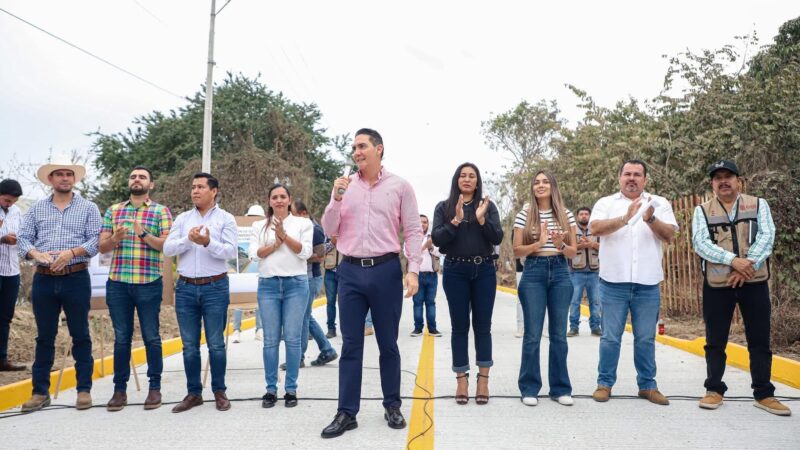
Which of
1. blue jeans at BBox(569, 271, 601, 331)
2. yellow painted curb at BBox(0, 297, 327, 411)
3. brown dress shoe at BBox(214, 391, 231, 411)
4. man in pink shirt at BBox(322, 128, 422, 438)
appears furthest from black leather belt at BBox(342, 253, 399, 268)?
blue jeans at BBox(569, 271, 601, 331)

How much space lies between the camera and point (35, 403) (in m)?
5.71

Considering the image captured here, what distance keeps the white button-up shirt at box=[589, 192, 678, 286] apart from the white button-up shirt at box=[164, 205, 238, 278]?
344 cm

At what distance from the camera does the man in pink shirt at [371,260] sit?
16.5 ft

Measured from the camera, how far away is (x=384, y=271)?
16.5ft

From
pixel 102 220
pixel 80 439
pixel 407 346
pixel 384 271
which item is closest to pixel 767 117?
pixel 407 346

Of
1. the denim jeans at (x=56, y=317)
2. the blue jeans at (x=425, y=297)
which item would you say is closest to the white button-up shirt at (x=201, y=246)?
the denim jeans at (x=56, y=317)

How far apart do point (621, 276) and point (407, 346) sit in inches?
177

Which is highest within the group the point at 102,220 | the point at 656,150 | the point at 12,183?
the point at 656,150

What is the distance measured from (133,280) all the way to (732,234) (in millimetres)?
5258

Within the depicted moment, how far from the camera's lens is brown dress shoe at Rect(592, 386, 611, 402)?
578 cm

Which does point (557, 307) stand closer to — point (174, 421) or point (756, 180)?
point (174, 421)

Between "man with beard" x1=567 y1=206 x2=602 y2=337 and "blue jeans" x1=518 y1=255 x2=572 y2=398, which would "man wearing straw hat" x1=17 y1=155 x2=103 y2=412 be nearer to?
"blue jeans" x1=518 y1=255 x2=572 y2=398

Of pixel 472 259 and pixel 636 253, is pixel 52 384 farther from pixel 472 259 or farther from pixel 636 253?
pixel 636 253

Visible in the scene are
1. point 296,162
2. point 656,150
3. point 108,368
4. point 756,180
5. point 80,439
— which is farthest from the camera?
point 296,162
